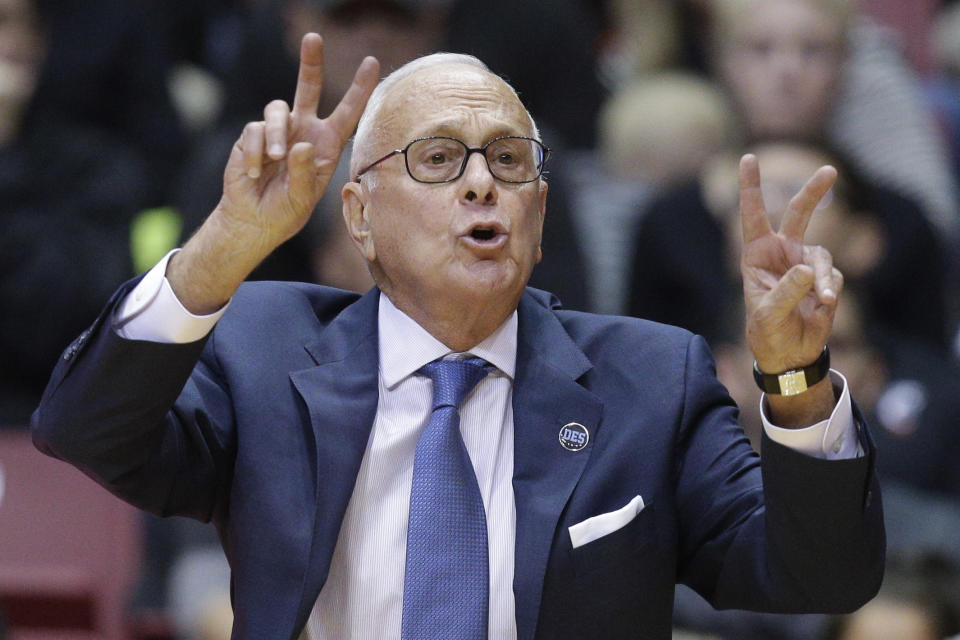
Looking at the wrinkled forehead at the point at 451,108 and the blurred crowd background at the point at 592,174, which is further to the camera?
the blurred crowd background at the point at 592,174

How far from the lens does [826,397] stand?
2.38 metres

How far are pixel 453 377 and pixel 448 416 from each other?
0.09 meters

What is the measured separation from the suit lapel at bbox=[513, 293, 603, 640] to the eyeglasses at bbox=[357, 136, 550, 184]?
0.86ft

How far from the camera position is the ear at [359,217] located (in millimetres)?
2787

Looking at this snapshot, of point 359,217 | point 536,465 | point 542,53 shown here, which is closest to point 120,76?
point 542,53

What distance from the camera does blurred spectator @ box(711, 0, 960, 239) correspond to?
534 cm

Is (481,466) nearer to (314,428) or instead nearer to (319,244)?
(314,428)

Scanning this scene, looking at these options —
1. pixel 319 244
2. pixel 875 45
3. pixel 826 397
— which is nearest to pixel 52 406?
pixel 826 397

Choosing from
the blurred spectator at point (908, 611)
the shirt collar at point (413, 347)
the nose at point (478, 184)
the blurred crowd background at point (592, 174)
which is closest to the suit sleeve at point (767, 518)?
the shirt collar at point (413, 347)

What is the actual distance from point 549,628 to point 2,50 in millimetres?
3587

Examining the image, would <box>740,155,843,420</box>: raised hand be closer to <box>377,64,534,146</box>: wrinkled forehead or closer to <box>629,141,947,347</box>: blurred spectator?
<box>377,64,534,146</box>: wrinkled forehead

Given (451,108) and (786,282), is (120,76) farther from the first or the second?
(786,282)

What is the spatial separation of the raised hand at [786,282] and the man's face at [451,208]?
41cm

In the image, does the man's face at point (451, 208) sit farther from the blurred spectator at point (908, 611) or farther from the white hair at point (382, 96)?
the blurred spectator at point (908, 611)
